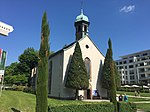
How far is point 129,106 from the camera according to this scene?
1788 cm

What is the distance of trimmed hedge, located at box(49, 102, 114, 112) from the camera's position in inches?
500

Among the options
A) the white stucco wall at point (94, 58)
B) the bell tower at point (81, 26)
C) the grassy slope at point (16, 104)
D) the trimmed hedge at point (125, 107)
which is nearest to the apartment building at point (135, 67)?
the white stucco wall at point (94, 58)

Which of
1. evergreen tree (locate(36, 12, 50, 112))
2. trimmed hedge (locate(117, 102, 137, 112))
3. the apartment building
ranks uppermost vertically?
the apartment building

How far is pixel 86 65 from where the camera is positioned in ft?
110

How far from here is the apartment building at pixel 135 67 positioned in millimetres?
87588

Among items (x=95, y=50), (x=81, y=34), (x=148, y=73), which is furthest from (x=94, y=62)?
(x=148, y=73)

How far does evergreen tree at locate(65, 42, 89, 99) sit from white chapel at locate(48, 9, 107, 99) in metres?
1.88

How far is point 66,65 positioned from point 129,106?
14860 mm

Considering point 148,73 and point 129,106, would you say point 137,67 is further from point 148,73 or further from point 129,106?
point 129,106

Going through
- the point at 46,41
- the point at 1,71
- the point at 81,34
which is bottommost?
the point at 1,71

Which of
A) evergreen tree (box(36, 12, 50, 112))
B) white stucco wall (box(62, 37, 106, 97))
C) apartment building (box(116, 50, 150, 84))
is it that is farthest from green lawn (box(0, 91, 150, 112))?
apartment building (box(116, 50, 150, 84))

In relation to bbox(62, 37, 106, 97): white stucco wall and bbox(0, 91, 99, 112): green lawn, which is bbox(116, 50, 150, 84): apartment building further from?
bbox(0, 91, 99, 112): green lawn

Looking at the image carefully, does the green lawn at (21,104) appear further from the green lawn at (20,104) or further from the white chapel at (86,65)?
the white chapel at (86,65)

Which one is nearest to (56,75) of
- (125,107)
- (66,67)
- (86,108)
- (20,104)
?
(66,67)
